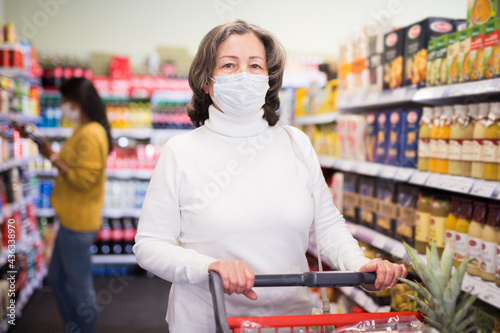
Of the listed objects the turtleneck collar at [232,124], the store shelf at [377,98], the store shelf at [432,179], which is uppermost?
the store shelf at [377,98]

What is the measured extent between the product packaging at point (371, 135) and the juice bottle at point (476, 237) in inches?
37.0

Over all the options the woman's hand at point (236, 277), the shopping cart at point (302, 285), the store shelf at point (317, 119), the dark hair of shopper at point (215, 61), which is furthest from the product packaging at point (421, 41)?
the woman's hand at point (236, 277)

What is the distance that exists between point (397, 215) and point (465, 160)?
701mm

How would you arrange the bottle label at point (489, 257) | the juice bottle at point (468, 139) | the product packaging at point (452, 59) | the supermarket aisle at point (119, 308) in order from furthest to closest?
the supermarket aisle at point (119, 308)
the product packaging at point (452, 59)
the juice bottle at point (468, 139)
the bottle label at point (489, 257)

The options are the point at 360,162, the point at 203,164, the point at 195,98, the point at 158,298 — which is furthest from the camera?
the point at 158,298

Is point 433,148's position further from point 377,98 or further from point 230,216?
point 230,216

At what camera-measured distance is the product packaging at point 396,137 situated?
271 centimetres

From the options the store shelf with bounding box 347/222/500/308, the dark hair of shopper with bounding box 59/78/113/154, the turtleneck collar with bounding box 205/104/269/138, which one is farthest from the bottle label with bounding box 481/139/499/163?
the dark hair of shopper with bounding box 59/78/113/154

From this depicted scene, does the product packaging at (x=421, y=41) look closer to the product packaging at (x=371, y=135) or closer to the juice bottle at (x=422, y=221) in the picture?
the product packaging at (x=371, y=135)

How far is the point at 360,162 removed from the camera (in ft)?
10.3

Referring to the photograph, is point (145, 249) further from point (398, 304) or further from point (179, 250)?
point (398, 304)

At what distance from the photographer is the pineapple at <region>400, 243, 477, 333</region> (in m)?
1.12

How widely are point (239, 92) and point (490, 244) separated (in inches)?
51.7

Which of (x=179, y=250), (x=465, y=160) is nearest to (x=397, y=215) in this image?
(x=465, y=160)
